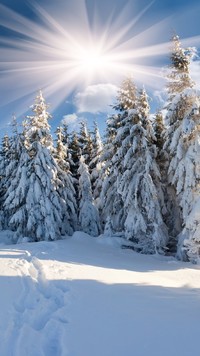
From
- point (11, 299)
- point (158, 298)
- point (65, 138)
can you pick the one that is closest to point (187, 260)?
point (158, 298)

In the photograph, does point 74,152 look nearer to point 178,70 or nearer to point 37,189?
point 37,189

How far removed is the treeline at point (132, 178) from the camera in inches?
747

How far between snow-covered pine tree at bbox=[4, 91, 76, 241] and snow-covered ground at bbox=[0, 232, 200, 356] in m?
12.8

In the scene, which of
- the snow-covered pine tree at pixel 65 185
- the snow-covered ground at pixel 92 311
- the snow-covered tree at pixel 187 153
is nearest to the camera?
the snow-covered ground at pixel 92 311

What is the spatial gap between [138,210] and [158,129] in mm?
7491

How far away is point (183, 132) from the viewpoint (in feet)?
61.7

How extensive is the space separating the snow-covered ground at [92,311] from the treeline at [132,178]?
Result: 6.18 m

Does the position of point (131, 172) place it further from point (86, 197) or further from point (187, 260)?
point (86, 197)

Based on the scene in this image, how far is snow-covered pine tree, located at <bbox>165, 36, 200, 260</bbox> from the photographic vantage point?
61.0 feet

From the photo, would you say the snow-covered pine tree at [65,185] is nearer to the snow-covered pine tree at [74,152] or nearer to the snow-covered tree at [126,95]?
the snow-covered pine tree at [74,152]

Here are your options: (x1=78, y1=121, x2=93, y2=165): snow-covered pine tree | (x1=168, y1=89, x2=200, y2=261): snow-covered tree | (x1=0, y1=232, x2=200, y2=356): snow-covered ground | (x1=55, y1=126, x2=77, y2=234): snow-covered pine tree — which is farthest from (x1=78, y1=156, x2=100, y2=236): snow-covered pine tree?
(x1=0, y1=232, x2=200, y2=356): snow-covered ground

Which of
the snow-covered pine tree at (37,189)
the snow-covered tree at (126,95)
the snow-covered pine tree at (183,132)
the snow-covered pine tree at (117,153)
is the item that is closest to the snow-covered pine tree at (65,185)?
the snow-covered pine tree at (37,189)

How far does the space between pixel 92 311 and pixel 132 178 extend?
1490 centimetres

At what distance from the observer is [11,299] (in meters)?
8.52
